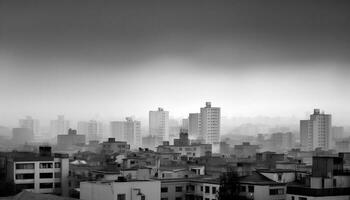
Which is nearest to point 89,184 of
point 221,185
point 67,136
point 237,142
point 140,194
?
point 140,194

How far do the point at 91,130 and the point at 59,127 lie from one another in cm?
567

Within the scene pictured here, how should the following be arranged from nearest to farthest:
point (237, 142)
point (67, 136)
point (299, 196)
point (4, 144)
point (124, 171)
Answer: point (299, 196) → point (124, 171) → point (4, 144) → point (67, 136) → point (237, 142)

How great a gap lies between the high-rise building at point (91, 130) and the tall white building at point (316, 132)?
11122 millimetres

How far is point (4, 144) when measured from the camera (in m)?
15.8

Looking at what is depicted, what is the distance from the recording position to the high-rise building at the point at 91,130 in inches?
1008

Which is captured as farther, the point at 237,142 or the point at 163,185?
the point at 237,142

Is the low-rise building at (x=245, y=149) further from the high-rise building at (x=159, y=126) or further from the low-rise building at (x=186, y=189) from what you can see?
the low-rise building at (x=186, y=189)

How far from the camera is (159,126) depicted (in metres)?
37.4

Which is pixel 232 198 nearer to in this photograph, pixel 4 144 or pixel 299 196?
pixel 299 196

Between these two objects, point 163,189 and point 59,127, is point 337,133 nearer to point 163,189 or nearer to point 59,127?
point 59,127

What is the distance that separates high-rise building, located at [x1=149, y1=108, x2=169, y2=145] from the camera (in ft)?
115

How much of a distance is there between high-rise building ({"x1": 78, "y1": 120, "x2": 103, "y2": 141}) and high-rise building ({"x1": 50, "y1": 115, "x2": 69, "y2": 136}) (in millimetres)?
1334

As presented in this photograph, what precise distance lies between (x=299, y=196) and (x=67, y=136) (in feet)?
62.1

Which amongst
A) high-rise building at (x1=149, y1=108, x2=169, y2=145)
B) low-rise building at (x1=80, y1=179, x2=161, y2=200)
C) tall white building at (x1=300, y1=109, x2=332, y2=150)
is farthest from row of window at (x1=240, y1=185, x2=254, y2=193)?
high-rise building at (x1=149, y1=108, x2=169, y2=145)
